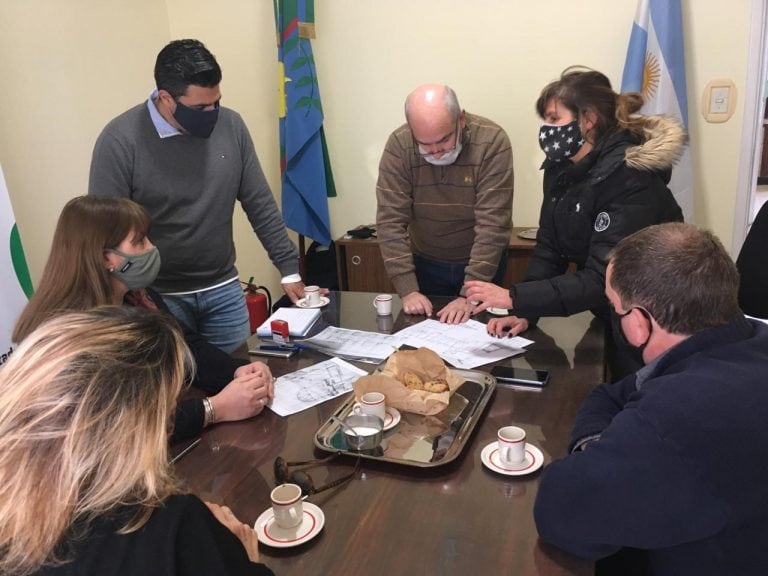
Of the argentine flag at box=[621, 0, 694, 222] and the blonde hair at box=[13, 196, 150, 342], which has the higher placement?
the argentine flag at box=[621, 0, 694, 222]

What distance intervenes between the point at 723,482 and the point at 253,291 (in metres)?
3.08

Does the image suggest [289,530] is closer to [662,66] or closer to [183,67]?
[183,67]

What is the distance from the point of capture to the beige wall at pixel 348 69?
9.33ft

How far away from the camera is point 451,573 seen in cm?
96

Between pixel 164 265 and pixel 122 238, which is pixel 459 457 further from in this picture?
pixel 164 265

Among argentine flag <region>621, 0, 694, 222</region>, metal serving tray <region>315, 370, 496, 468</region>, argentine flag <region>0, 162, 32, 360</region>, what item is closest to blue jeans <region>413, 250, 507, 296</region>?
metal serving tray <region>315, 370, 496, 468</region>

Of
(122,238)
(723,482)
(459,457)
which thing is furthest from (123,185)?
(723,482)

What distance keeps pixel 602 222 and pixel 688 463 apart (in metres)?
1.03

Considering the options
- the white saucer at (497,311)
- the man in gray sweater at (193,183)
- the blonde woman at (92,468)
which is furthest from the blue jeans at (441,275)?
the blonde woman at (92,468)

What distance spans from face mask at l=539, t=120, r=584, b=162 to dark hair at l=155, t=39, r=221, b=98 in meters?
1.10

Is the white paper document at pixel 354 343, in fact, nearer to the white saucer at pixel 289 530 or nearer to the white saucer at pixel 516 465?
the white saucer at pixel 516 465

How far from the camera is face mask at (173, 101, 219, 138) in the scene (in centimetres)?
210

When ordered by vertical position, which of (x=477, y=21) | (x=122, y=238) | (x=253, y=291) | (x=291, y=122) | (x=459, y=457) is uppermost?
(x=477, y=21)

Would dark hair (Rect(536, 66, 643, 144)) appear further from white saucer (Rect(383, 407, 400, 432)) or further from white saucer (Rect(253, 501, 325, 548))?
white saucer (Rect(253, 501, 325, 548))
